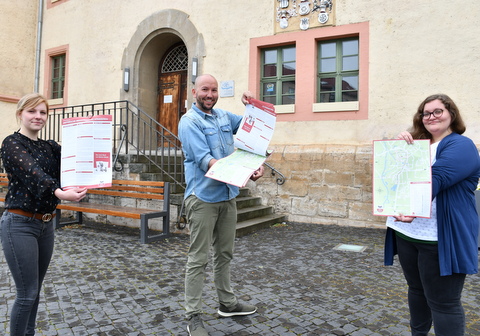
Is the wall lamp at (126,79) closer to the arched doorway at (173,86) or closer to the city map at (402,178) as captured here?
the arched doorway at (173,86)

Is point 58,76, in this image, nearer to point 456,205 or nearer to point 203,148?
point 203,148

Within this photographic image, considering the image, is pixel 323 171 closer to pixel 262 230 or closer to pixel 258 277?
pixel 262 230

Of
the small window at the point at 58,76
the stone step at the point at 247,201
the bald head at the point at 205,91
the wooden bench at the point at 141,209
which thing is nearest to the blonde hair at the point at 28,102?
the bald head at the point at 205,91

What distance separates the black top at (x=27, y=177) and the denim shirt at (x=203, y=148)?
3.08ft

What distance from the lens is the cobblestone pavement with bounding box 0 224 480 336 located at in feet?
9.53

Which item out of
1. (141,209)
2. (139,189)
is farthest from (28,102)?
(139,189)

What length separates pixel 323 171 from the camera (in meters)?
7.58

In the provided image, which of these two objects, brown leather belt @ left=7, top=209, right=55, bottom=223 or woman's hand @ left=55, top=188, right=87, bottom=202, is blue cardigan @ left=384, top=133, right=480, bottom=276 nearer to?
woman's hand @ left=55, top=188, right=87, bottom=202

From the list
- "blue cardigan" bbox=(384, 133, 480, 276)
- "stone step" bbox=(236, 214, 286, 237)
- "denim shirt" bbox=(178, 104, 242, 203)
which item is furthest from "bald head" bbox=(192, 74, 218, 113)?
"stone step" bbox=(236, 214, 286, 237)

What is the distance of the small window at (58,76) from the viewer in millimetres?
11961

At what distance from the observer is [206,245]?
2783 mm

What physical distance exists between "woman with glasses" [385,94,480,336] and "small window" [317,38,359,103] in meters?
5.85

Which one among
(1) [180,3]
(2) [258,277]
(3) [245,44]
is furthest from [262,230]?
(1) [180,3]

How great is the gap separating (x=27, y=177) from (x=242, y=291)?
7.59 feet
